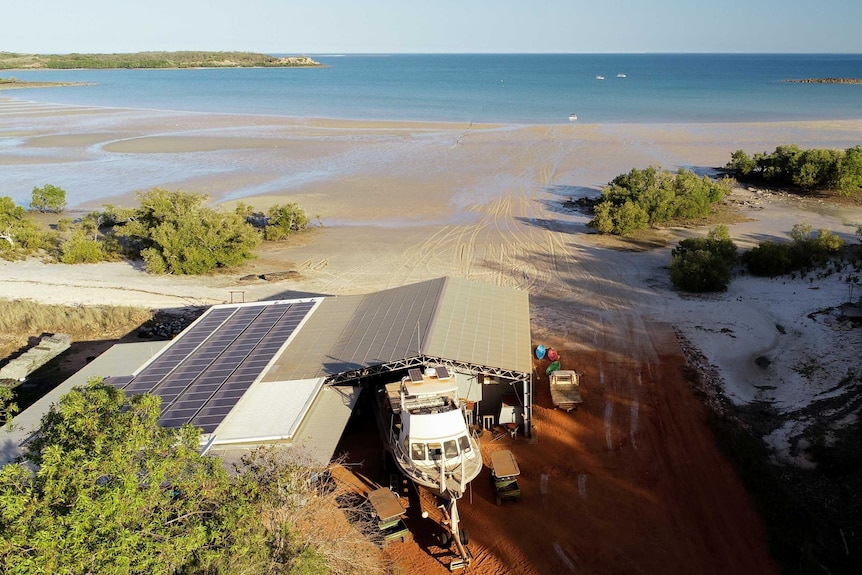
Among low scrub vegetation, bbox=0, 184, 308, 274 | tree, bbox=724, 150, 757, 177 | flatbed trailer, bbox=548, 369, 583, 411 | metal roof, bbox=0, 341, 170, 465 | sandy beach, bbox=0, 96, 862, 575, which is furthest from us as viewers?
tree, bbox=724, 150, 757, 177

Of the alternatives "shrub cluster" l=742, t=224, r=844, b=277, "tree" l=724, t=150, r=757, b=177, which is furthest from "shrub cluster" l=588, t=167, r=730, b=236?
Result: "tree" l=724, t=150, r=757, b=177

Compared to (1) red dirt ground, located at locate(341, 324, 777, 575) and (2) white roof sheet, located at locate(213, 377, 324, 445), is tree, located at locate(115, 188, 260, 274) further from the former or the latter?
(1) red dirt ground, located at locate(341, 324, 777, 575)

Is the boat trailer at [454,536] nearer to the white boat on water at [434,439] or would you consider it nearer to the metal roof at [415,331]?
the white boat on water at [434,439]

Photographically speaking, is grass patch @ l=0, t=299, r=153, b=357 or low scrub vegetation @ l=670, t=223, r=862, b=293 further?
low scrub vegetation @ l=670, t=223, r=862, b=293

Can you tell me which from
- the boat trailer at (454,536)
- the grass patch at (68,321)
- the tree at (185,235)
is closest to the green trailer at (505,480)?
the boat trailer at (454,536)

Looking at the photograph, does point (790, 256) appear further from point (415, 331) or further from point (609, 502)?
point (415, 331)

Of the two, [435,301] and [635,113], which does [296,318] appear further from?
[635,113]

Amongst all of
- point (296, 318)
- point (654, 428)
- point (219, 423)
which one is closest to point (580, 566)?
point (654, 428)
